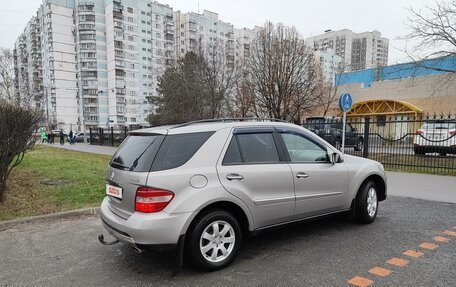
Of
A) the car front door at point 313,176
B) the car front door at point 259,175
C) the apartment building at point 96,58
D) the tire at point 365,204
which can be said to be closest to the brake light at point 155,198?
the car front door at point 259,175

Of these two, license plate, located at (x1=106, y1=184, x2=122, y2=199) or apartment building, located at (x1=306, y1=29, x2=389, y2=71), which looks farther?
apartment building, located at (x1=306, y1=29, x2=389, y2=71)

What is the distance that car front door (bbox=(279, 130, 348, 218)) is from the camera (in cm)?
412

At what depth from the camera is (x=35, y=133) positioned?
22.4ft

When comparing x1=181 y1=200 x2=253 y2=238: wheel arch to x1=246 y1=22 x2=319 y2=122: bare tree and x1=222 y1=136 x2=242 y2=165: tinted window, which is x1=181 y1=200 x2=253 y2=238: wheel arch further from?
x1=246 y1=22 x2=319 y2=122: bare tree

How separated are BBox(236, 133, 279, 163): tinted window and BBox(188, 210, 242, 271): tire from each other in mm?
758

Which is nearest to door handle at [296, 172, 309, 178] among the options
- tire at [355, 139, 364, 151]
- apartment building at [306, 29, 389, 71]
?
tire at [355, 139, 364, 151]

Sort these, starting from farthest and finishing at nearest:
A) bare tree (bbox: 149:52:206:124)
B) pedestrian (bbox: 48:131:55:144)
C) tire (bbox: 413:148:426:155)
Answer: pedestrian (bbox: 48:131:55:144) → bare tree (bbox: 149:52:206:124) → tire (bbox: 413:148:426:155)

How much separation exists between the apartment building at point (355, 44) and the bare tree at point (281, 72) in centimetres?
3261

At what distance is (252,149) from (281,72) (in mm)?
16832

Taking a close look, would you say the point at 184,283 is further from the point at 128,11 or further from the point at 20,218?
the point at 128,11

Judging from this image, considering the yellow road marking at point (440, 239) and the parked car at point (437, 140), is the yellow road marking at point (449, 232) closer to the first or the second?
the yellow road marking at point (440, 239)

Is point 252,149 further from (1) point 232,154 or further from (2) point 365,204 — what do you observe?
(2) point 365,204

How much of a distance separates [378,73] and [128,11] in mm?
63545

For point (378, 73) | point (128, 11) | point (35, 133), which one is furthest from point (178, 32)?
point (35, 133)
